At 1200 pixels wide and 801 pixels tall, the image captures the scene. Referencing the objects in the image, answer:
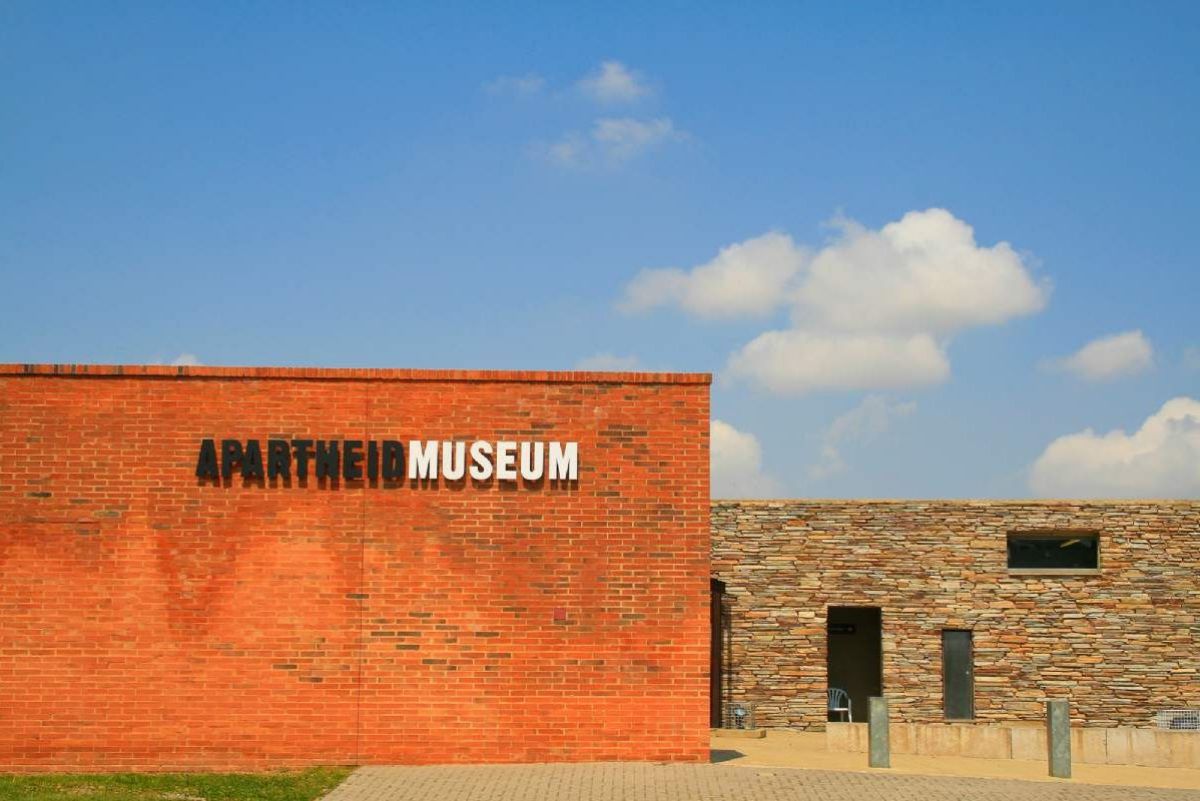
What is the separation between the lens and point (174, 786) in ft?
49.6

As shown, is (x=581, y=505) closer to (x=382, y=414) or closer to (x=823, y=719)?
(x=382, y=414)

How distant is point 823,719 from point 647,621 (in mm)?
10709

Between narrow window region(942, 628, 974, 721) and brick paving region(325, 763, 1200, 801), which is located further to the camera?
narrow window region(942, 628, 974, 721)

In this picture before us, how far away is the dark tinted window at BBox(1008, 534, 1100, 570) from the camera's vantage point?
26234 millimetres

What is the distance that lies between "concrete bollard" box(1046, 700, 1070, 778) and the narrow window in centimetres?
852

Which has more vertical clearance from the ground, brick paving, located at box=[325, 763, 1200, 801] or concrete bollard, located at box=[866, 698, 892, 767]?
concrete bollard, located at box=[866, 698, 892, 767]

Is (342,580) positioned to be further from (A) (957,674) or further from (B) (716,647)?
(A) (957,674)

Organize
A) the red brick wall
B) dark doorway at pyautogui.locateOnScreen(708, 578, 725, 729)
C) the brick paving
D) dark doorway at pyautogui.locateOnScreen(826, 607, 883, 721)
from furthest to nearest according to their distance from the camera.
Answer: dark doorway at pyautogui.locateOnScreen(826, 607, 883, 721) < dark doorway at pyautogui.locateOnScreen(708, 578, 725, 729) < the red brick wall < the brick paving

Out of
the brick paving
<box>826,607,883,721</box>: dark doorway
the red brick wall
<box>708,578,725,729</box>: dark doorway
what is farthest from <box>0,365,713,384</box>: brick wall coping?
<box>826,607,883,721</box>: dark doorway

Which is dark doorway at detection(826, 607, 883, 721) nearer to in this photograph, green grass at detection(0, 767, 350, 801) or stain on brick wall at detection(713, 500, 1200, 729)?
stain on brick wall at detection(713, 500, 1200, 729)

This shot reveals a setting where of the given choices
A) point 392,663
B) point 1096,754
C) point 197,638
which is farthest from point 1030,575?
point 197,638

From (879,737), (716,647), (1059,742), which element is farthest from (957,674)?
(879,737)

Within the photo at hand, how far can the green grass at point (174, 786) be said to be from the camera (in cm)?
1449

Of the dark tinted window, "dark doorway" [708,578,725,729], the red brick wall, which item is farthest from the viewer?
the dark tinted window
